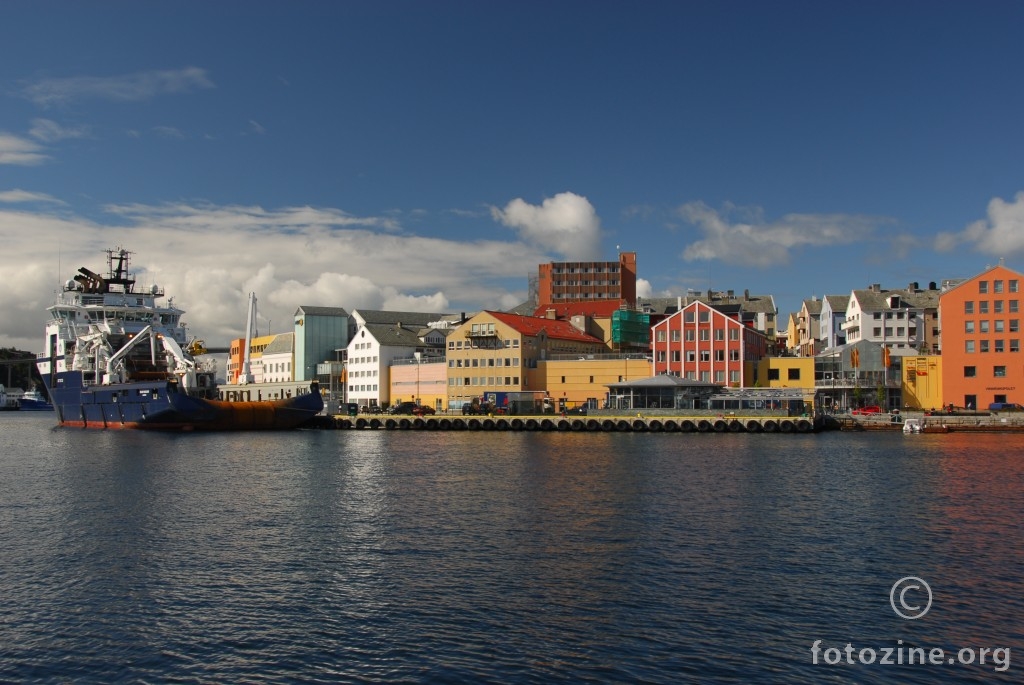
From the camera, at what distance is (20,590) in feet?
80.4

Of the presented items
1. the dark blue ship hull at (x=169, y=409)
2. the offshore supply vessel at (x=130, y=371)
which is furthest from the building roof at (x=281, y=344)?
the dark blue ship hull at (x=169, y=409)

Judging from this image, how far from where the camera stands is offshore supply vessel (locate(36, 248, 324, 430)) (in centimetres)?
9038

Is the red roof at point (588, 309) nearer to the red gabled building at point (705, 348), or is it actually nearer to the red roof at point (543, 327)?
the red roof at point (543, 327)

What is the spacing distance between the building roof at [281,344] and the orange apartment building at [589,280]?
49.9 meters

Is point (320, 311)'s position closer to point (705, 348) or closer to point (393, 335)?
point (393, 335)

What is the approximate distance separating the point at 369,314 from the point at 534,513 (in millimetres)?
103283

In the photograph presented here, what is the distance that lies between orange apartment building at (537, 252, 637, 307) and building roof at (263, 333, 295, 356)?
164 feet

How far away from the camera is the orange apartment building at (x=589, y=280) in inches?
6447

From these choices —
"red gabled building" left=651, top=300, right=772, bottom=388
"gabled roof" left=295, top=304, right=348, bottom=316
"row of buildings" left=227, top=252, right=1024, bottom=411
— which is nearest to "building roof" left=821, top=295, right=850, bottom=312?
"row of buildings" left=227, top=252, right=1024, bottom=411

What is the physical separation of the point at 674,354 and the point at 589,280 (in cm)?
6508

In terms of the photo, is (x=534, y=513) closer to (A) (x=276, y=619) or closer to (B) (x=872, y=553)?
(B) (x=872, y=553)

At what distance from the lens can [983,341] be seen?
297 feet

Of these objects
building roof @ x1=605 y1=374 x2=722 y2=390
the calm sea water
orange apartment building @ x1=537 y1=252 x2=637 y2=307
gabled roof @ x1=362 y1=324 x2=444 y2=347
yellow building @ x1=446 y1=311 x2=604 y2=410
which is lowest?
the calm sea water

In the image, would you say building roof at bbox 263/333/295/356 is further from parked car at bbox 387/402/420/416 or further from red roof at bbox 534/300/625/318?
red roof at bbox 534/300/625/318
